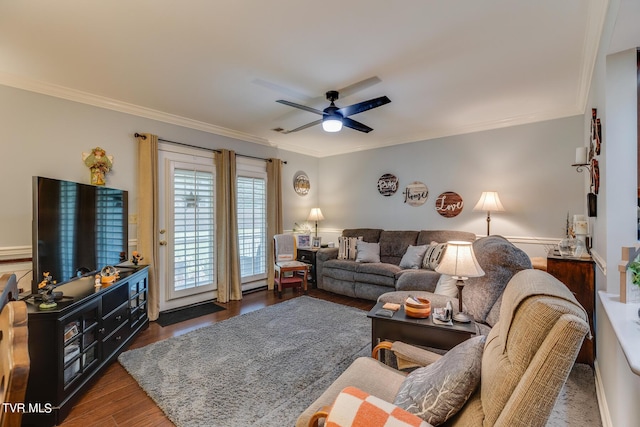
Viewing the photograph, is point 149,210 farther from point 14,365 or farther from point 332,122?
point 14,365

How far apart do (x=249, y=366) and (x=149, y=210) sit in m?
2.38

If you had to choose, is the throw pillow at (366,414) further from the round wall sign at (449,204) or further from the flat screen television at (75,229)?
the round wall sign at (449,204)

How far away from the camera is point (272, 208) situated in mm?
5184

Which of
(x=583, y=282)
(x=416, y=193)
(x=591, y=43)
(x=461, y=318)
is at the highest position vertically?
(x=591, y=43)

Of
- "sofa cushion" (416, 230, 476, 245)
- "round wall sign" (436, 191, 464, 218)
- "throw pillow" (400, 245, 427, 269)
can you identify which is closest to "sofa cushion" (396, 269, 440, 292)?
"throw pillow" (400, 245, 427, 269)

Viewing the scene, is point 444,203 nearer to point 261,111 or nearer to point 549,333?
point 261,111

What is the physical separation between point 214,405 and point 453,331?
5.62 feet

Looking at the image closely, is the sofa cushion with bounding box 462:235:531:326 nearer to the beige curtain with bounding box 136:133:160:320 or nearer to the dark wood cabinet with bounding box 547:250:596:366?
the dark wood cabinet with bounding box 547:250:596:366

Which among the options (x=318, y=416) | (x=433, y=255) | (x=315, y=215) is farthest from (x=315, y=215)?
(x=318, y=416)

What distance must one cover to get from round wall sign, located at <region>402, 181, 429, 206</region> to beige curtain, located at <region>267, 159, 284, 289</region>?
230 centimetres

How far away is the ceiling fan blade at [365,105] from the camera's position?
2.80m

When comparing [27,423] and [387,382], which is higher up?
[387,382]

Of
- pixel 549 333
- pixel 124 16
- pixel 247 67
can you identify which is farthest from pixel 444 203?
pixel 124 16

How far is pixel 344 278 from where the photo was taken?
183 inches
